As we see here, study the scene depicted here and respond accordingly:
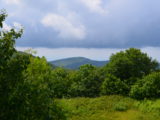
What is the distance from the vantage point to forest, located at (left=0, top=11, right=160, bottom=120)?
1559 cm

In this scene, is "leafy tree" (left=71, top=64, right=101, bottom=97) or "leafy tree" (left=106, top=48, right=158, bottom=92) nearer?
"leafy tree" (left=106, top=48, right=158, bottom=92)

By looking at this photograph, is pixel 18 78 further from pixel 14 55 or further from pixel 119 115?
pixel 119 115

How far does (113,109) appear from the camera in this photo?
49.9 metres

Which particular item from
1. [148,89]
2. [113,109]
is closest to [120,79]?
[148,89]

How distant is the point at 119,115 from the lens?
4838cm

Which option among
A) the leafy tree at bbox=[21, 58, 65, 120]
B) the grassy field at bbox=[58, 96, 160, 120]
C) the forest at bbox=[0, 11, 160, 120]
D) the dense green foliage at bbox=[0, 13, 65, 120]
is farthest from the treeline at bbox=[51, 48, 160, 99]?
the dense green foliage at bbox=[0, 13, 65, 120]

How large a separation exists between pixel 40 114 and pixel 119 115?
32702mm

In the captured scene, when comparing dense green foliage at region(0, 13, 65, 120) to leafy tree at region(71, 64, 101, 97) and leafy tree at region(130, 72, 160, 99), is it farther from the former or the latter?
leafy tree at region(71, 64, 101, 97)

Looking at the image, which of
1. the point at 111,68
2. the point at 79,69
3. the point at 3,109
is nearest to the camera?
the point at 3,109

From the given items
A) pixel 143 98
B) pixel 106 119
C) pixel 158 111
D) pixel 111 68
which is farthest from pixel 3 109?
pixel 111 68

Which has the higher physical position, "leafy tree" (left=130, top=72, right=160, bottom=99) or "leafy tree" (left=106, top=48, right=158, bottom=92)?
"leafy tree" (left=106, top=48, right=158, bottom=92)

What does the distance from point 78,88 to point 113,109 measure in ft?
82.1

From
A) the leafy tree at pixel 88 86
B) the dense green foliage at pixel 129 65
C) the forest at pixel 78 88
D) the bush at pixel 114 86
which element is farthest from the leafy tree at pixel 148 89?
the leafy tree at pixel 88 86

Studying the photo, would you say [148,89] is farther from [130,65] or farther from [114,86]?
[130,65]
